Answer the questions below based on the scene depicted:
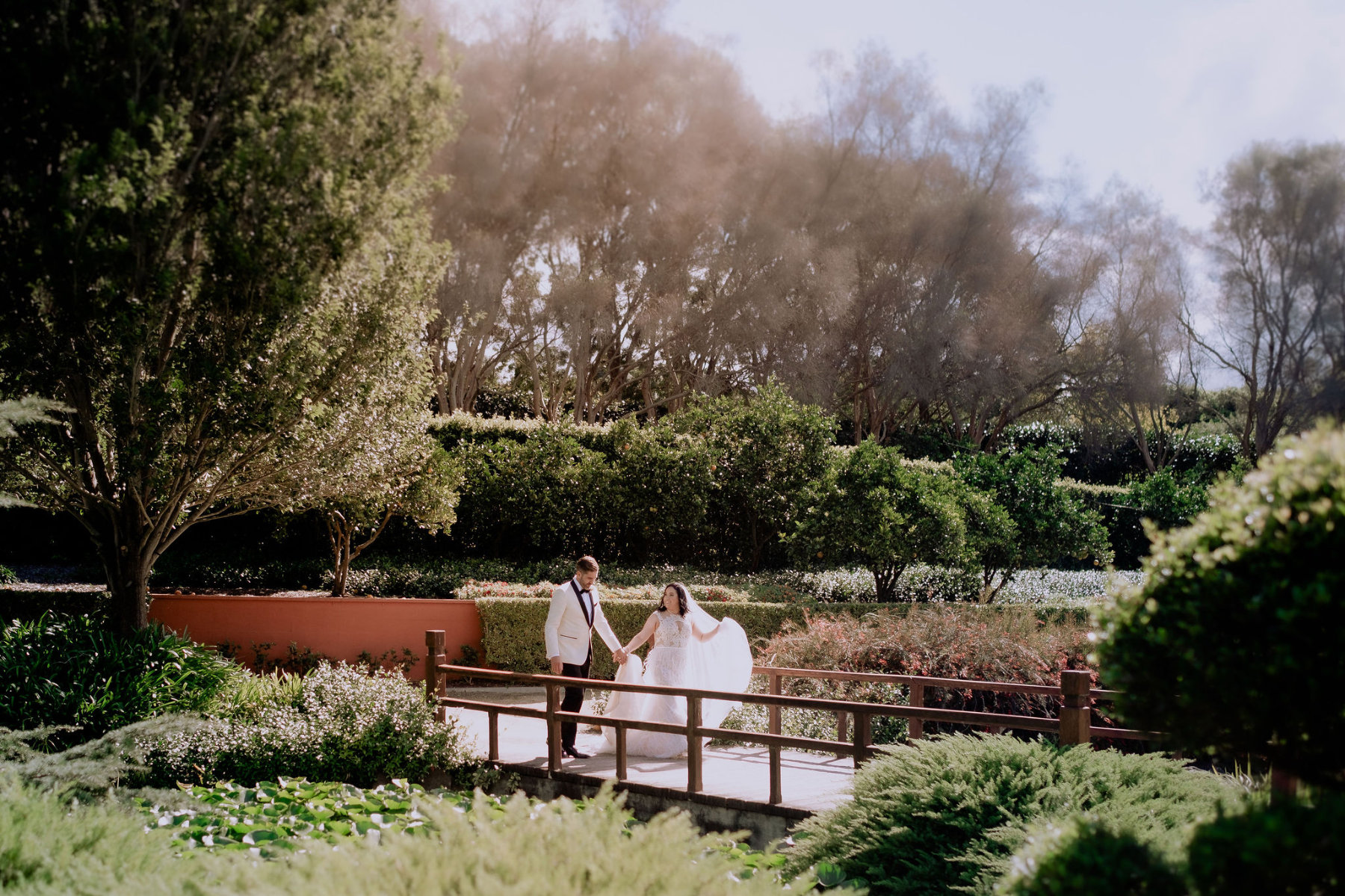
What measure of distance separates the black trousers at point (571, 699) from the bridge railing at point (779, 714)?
53 cm

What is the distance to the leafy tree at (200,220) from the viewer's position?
6.58 meters

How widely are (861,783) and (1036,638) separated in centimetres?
540

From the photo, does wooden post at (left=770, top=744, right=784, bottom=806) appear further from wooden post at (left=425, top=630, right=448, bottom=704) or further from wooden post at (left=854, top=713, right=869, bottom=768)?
wooden post at (left=425, top=630, right=448, bottom=704)

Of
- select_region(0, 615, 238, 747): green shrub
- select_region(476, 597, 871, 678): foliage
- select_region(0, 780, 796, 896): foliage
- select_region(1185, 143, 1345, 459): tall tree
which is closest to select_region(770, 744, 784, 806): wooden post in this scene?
select_region(0, 780, 796, 896): foliage

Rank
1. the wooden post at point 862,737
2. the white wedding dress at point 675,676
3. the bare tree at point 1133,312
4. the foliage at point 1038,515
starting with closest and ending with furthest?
the wooden post at point 862,737 → the white wedding dress at point 675,676 → the foliage at point 1038,515 → the bare tree at point 1133,312

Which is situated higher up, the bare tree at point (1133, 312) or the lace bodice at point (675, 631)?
the bare tree at point (1133, 312)

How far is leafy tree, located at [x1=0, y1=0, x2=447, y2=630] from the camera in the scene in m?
6.58

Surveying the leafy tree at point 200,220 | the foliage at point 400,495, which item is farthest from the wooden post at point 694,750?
the foliage at point 400,495

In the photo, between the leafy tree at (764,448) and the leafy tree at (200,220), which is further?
the leafy tree at (764,448)

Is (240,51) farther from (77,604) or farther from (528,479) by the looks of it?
(528,479)

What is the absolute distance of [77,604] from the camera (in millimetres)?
11281

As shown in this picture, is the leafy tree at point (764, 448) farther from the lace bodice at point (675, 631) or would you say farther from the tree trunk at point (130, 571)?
the tree trunk at point (130, 571)

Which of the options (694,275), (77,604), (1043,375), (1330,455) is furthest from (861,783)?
(1043,375)

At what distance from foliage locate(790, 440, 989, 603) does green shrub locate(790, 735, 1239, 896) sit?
936cm
